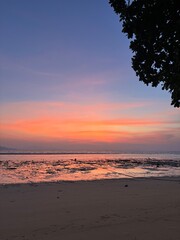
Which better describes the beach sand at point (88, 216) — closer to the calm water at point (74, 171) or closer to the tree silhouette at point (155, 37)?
the tree silhouette at point (155, 37)

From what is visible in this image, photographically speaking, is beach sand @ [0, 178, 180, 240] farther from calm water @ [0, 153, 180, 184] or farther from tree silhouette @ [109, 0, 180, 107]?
calm water @ [0, 153, 180, 184]

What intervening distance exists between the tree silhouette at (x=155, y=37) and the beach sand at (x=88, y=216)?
343 cm

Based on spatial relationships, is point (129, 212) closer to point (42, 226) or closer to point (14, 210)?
point (42, 226)

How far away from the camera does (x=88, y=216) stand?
32.0ft

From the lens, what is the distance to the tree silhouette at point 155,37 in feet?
26.6

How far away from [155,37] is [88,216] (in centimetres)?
552

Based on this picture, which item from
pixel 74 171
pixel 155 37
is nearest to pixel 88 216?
pixel 155 37

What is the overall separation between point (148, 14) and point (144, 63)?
4.13 feet

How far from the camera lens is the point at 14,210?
10.5 metres

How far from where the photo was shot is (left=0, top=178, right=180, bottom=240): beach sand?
7.90 metres

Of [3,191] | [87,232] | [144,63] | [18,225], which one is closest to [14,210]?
[18,225]

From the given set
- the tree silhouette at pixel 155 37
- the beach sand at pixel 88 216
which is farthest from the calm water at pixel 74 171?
the tree silhouette at pixel 155 37

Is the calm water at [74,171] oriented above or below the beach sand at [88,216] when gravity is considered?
above

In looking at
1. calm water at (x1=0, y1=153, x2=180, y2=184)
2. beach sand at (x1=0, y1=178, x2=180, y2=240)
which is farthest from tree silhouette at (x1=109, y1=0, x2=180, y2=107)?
calm water at (x1=0, y1=153, x2=180, y2=184)
